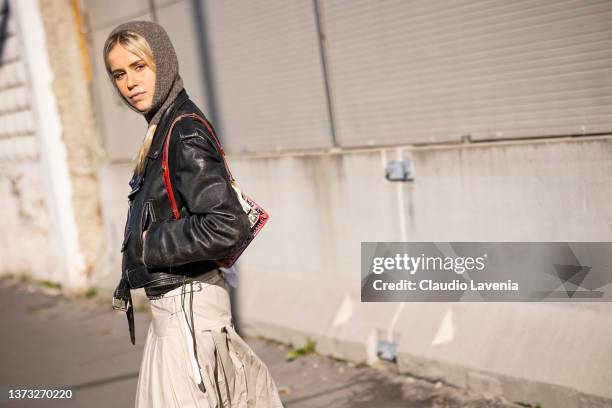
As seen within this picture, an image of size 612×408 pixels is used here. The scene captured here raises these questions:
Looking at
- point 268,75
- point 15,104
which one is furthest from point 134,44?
point 15,104

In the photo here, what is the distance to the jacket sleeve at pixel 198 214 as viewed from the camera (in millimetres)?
2943

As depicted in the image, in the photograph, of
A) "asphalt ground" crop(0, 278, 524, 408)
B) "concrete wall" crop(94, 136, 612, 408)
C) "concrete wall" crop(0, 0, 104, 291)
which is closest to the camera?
"concrete wall" crop(94, 136, 612, 408)

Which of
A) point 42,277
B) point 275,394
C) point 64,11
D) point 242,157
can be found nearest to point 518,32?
point 275,394

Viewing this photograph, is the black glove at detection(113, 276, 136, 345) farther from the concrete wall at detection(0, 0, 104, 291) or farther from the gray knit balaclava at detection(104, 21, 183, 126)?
the concrete wall at detection(0, 0, 104, 291)

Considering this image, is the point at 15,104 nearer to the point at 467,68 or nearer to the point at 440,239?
the point at 440,239

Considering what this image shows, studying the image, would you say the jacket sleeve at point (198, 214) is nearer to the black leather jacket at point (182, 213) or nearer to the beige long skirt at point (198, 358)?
the black leather jacket at point (182, 213)

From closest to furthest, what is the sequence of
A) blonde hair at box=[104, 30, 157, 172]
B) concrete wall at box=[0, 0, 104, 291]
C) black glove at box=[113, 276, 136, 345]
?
blonde hair at box=[104, 30, 157, 172] < black glove at box=[113, 276, 136, 345] < concrete wall at box=[0, 0, 104, 291]

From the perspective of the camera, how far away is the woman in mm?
2975

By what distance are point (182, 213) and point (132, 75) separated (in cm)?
58

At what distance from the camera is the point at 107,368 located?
21.6 ft

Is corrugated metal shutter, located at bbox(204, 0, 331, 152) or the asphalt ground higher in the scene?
corrugated metal shutter, located at bbox(204, 0, 331, 152)

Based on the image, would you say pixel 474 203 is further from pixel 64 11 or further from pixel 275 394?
pixel 64 11

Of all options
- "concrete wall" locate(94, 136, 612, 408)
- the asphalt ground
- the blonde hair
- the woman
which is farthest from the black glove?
"concrete wall" locate(94, 136, 612, 408)

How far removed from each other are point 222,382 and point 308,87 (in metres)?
3.45
